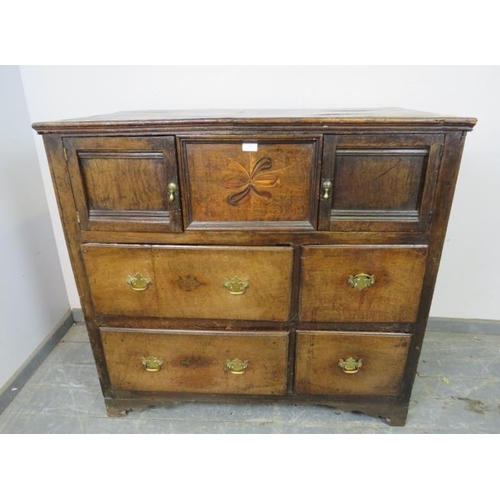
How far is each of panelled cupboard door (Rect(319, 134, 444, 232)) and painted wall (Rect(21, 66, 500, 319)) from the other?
0.68m

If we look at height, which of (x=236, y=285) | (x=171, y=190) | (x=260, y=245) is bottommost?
(x=236, y=285)

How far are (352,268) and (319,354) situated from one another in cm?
38

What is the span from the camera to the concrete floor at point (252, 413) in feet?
4.74

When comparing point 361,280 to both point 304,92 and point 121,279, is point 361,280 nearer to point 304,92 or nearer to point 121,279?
point 121,279

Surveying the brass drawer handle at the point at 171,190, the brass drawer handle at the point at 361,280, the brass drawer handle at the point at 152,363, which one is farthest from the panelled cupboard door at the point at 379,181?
the brass drawer handle at the point at 152,363

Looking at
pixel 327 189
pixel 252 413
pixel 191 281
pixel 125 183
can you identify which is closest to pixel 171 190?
pixel 125 183

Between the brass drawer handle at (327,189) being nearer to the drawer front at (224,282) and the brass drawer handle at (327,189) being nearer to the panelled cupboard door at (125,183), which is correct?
the drawer front at (224,282)

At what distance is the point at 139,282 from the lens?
1.24m

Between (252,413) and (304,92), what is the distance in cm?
147

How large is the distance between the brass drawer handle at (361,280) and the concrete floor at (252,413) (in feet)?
2.18

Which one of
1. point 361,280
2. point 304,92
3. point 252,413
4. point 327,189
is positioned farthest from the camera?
point 304,92

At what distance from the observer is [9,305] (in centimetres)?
159

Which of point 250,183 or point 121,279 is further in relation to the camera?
point 121,279

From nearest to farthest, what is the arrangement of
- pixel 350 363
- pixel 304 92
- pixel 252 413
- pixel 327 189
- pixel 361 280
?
pixel 327 189
pixel 361 280
pixel 350 363
pixel 252 413
pixel 304 92
